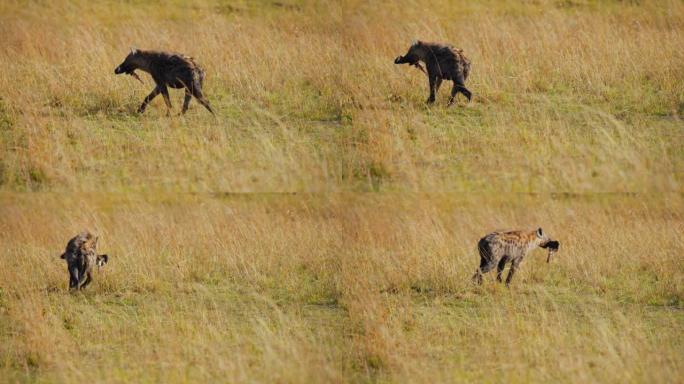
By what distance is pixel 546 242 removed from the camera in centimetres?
1531

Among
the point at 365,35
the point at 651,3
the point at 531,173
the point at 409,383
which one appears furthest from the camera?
the point at 651,3

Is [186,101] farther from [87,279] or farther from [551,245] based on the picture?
[551,245]

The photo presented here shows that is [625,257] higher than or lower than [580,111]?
lower

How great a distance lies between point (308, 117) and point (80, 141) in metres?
2.40

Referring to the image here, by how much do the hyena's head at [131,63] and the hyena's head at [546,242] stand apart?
473 centimetres

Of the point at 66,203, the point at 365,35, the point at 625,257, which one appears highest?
the point at 365,35

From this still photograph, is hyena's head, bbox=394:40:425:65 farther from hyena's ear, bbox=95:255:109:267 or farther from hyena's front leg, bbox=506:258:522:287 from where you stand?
hyena's ear, bbox=95:255:109:267

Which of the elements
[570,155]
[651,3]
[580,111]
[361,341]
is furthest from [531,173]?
[651,3]

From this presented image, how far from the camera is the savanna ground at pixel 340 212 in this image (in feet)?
41.2

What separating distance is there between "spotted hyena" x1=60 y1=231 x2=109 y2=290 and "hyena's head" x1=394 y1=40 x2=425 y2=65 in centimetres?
413

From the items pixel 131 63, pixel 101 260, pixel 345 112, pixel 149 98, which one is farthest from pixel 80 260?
pixel 345 112

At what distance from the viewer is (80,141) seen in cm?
1423

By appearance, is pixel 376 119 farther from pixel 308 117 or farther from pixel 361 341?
pixel 361 341

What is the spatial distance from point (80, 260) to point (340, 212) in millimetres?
2935
